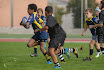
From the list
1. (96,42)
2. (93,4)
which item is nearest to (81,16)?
(93,4)

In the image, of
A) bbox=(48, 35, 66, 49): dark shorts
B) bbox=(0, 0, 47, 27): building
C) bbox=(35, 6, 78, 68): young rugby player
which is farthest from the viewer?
bbox=(0, 0, 47, 27): building

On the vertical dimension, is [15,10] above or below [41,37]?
below

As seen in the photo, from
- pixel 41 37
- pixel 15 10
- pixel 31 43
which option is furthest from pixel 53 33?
pixel 15 10

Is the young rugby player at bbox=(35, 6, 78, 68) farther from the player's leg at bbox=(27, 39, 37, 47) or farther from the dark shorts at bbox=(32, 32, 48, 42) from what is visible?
the player's leg at bbox=(27, 39, 37, 47)

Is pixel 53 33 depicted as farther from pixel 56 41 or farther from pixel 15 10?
pixel 15 10

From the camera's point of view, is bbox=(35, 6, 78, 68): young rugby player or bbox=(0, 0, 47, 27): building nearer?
bbox=(35, 6, 78, 68): young rugby player

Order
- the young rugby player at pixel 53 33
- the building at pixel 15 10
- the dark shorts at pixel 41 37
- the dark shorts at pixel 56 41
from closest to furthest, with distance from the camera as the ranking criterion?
the young rugby player at pixel 53 33 < the dark shorts at pixel 56 41 < the dark shorts at pixel 41 37 < the building at pixel 15 10

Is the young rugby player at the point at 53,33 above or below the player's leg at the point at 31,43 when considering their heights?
above

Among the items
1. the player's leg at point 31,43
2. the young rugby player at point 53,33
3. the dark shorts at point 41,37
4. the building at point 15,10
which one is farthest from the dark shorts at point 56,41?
the building at point 15,10

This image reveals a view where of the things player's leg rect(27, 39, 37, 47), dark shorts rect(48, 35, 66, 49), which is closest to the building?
player's leg rect(27, 39, 37, 47)

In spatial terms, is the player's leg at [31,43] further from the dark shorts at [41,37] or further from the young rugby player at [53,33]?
the young rugby player at [53,33]

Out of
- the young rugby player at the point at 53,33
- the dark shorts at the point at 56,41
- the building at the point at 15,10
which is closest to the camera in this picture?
the young rugby player at the point at 53,33

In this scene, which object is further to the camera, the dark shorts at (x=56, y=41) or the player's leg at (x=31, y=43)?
the player's leg at (x=31, y=43)

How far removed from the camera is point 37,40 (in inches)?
398
